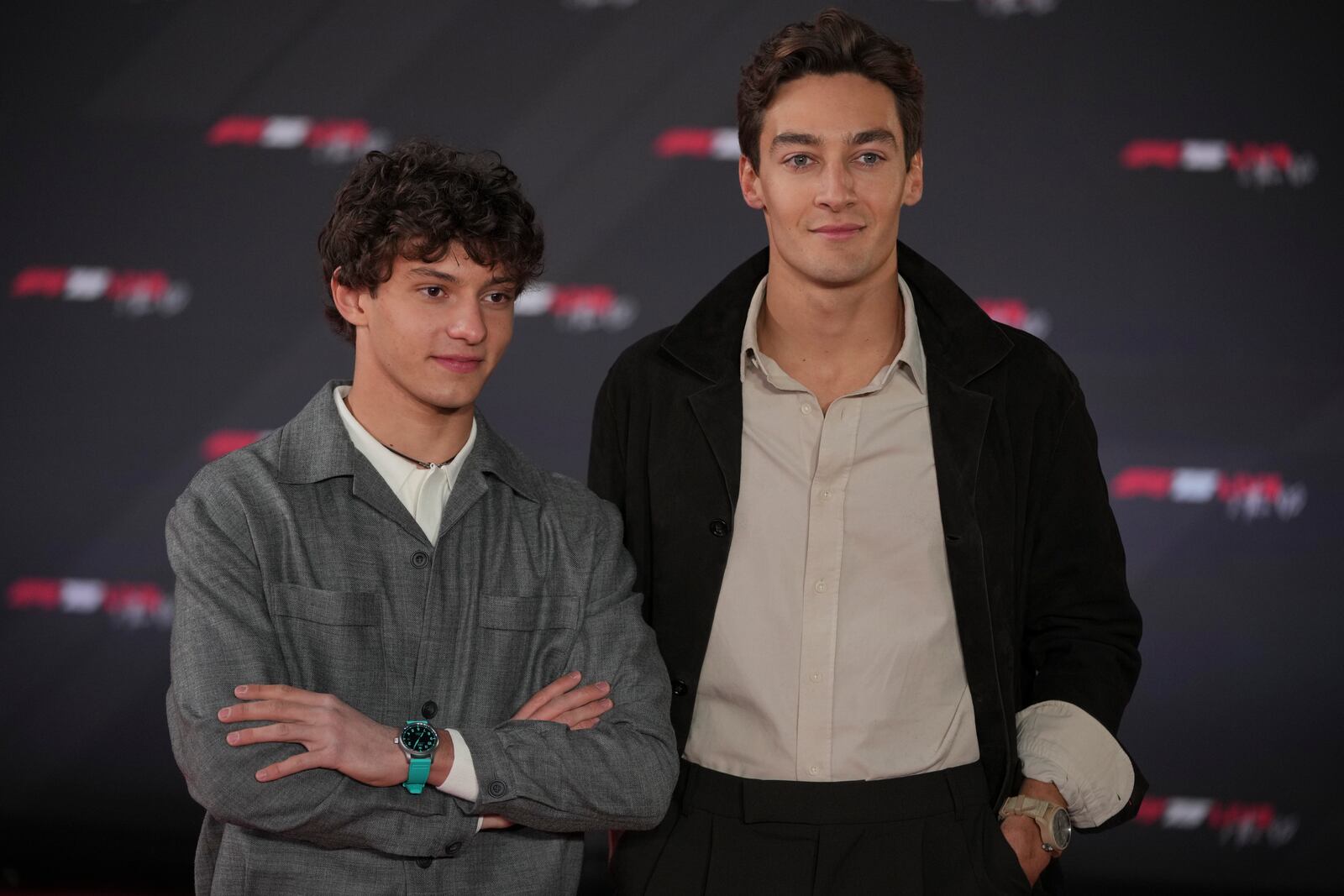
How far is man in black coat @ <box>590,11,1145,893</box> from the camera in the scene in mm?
2209

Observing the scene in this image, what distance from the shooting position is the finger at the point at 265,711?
185cm

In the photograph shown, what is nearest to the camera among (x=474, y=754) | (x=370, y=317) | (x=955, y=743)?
(x=474, y=754)

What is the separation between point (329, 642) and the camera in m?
1.97

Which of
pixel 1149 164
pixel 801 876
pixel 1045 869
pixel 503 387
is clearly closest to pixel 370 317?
pixel 801 876

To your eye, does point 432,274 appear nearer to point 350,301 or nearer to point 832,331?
point 350,301

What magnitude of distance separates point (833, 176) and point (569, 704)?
2.84 feet

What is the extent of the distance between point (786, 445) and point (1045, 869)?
79 cm

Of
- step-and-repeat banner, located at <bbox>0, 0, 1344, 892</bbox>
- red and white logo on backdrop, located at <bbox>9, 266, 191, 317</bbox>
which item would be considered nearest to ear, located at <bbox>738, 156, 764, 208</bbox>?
step-and-repeat banner, located at <bbox>0, 0, 1344, 892</bbox>

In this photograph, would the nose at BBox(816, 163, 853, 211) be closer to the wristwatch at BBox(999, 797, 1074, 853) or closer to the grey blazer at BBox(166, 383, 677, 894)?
the grey blazer at BBox(166, 383, 677, 894)

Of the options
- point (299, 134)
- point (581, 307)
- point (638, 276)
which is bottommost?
point (581, 307)

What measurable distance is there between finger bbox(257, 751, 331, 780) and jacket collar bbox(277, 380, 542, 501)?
1.22 ft

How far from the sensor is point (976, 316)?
2.43m

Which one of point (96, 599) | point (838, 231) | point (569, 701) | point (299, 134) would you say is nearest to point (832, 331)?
point (838, 231)

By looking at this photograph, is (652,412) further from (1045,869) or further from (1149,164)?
(1149,164)
